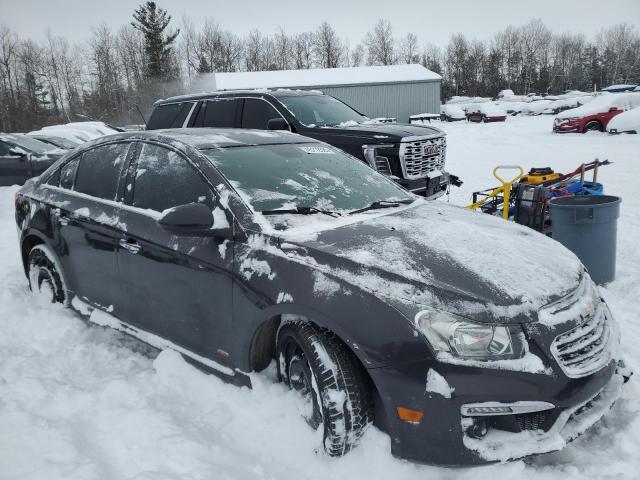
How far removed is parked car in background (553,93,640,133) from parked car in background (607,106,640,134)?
1319mm

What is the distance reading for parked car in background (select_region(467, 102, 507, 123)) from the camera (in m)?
34.3

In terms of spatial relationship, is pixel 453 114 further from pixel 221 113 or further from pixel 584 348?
pixel 584 348

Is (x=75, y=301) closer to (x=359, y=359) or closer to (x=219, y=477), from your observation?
(x=219, y=477)

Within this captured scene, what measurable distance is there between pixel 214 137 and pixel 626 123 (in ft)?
63.6

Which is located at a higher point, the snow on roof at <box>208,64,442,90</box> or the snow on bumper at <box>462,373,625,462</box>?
the snow on roof at <box>208,64,442,90</box>

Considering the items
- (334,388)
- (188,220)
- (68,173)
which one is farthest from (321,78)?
(334,388)

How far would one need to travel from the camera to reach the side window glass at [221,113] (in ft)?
27.6

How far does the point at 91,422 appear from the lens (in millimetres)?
2885

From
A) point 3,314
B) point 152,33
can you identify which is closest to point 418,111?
point 152,33

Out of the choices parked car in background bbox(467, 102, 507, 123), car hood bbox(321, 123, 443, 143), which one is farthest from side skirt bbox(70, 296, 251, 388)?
parked car in background bbox(467, 102, 507, 123)

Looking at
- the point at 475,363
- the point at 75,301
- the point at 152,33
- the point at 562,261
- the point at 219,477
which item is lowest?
the point at 219,477

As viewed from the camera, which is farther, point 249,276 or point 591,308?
point 249,276

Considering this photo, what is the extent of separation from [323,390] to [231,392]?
877mm

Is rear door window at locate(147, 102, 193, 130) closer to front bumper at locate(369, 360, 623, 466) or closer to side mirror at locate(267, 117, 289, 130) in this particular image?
side mirror at locate(267, 117, 289, 130)
